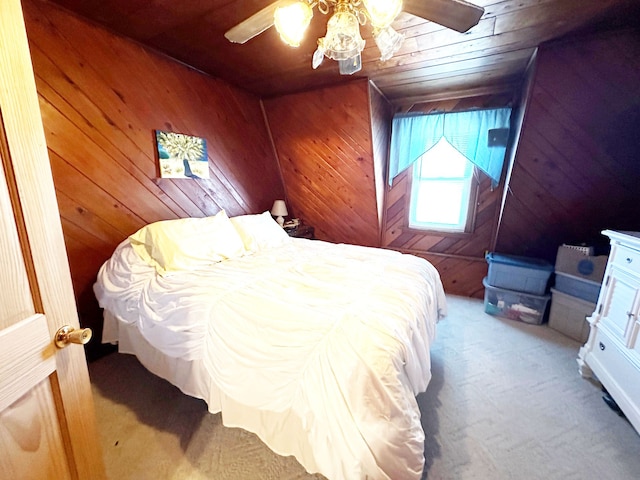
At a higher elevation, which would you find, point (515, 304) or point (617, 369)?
point (617, 369)

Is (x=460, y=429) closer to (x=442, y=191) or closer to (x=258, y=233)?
(x=258, y=233)

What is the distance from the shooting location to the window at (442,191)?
10.2 ft

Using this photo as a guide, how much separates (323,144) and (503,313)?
265 centimetres

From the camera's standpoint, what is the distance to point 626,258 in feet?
5.20

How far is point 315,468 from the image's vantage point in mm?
976

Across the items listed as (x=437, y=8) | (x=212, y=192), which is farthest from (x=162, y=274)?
(x=437, y=8)

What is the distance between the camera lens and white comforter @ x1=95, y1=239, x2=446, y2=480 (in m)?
0.91

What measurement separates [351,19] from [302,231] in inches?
101

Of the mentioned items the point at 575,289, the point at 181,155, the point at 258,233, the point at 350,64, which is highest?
the point at 350,64

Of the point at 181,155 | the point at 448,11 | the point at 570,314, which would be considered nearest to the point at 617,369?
the point at 570,314

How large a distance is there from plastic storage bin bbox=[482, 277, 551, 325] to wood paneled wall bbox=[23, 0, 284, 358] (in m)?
3.11

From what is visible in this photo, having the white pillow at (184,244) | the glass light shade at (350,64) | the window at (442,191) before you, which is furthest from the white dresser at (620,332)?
the white pillow at (184,244)

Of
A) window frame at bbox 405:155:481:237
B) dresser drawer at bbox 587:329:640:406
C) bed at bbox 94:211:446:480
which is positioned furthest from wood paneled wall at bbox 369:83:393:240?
dresser drawer at bbox 587:329:640:406

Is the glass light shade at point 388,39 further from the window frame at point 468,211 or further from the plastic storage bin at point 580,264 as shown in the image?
the plastic storage bin at point 580,264
